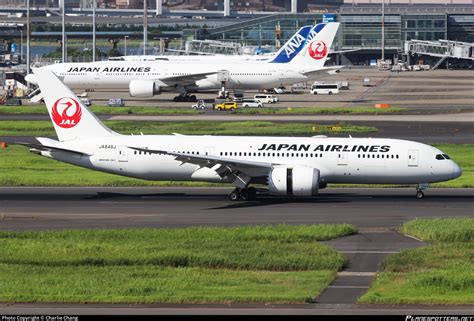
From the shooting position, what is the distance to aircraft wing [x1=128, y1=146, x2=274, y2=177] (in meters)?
56.1

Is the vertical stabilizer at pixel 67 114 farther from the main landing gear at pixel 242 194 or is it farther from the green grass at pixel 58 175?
the main landing gear at pixel 242 194

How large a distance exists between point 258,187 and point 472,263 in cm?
2375

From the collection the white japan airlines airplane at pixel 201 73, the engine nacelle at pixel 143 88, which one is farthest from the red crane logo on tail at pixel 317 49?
the engine nacelle at pixel 143 88

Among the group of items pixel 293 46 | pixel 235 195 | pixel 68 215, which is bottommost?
pixel 68 215

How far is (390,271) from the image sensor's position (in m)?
38.2

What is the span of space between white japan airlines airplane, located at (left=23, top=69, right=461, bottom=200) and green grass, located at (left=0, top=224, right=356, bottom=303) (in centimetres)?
1022

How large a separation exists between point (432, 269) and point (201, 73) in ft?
306

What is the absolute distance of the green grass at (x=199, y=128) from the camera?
91.1 meters

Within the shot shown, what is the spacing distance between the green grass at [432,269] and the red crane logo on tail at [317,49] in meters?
81.6

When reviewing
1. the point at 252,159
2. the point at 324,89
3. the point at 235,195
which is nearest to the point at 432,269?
the point at 235,195

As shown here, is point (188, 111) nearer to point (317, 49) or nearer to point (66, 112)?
point (317, 49)

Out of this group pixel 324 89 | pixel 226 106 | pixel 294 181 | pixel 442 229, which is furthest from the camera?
pixel 324 89

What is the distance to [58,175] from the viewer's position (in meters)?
66.6

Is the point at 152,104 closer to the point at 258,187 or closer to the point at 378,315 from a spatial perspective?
the point at 258,187
